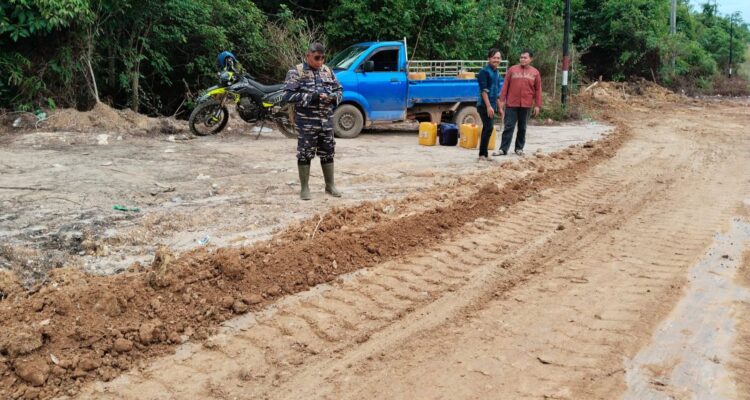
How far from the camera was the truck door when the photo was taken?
1234 cm

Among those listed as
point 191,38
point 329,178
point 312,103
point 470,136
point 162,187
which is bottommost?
point 162,187

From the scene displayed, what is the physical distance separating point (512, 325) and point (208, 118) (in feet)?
30.0

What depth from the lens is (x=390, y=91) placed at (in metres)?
12.5

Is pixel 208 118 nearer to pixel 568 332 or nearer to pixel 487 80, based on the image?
pixel 487 80

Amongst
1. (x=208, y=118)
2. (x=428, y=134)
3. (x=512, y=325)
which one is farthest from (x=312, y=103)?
(x=208, y=118)

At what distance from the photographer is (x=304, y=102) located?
666cm

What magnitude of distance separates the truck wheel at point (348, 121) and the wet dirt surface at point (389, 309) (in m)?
5.42

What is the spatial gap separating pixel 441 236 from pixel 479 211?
98 centimetres

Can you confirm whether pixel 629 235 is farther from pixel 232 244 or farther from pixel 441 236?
pixel 232 244

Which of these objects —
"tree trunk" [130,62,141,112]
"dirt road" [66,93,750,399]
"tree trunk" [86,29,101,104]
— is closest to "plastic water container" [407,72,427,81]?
"tree trunk" [130,62,141,112]

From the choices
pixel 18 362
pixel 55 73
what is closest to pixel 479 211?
pixel 18 362

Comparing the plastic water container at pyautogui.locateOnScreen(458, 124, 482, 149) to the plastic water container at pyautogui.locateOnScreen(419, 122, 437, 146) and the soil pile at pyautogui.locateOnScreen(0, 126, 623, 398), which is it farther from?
the soil pile at pyautogui.locateOnScreen(0, 126, 623, 398)

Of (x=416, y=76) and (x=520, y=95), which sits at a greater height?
(x=416, y=76)

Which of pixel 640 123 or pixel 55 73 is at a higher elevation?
pixel 55 73
